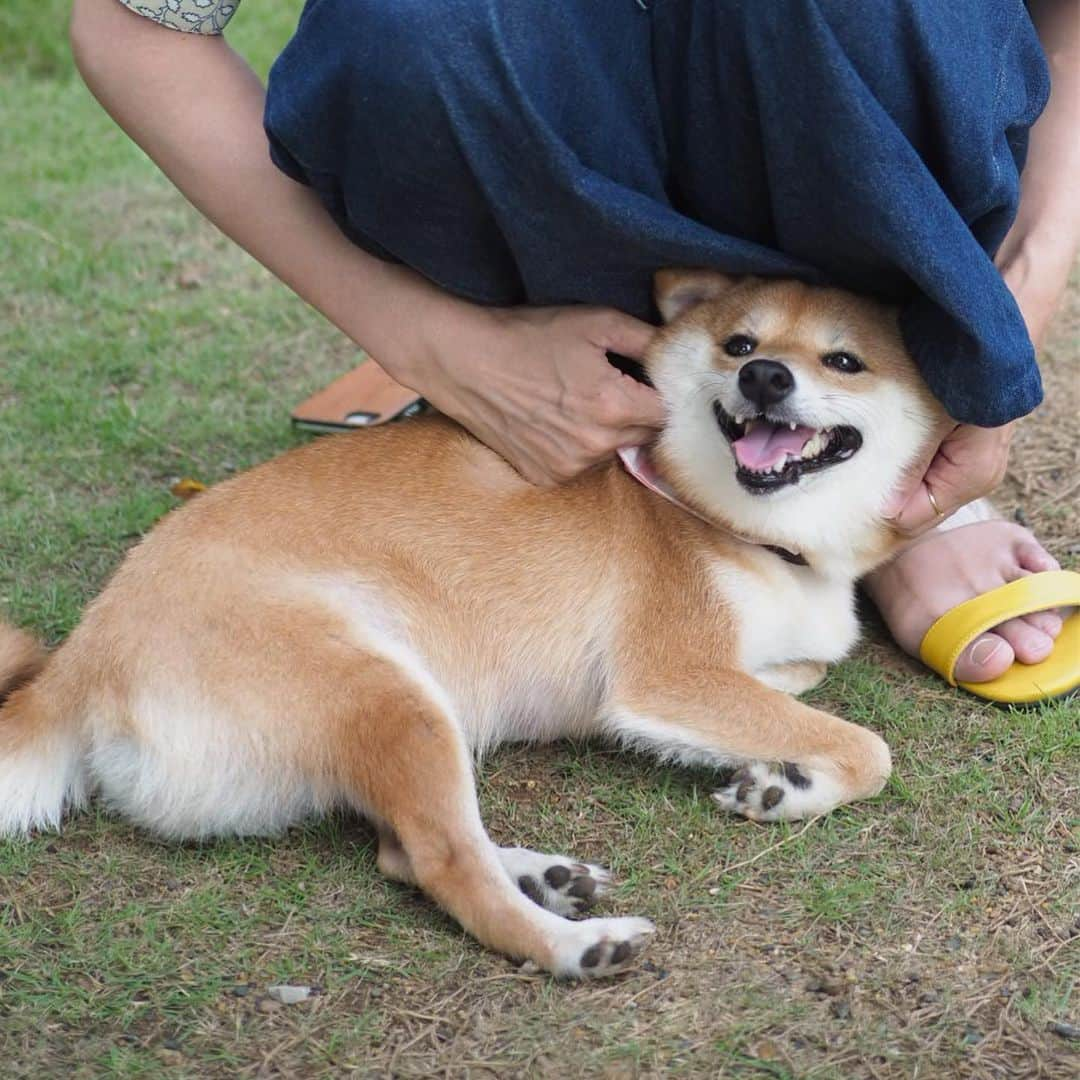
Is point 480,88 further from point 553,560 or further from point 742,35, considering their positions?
point 553,560

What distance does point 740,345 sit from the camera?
248 centimetres

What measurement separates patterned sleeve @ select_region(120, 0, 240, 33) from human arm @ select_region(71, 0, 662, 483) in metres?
0.02

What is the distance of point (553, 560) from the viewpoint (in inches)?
101

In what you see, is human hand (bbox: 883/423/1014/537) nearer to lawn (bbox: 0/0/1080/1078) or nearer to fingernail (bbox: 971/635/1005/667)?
fingernail (bbox: 971/635/1005/667)

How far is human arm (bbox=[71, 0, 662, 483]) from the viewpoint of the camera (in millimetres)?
2553

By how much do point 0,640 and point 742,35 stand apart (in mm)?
1626

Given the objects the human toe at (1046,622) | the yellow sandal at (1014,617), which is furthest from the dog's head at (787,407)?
the human toe at (1046,622)

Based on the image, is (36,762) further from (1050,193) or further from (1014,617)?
(1050,193)

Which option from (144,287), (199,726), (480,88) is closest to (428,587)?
(199,726)

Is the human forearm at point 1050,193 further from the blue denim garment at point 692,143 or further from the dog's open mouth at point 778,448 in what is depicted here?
the dog's open mouth at point 778,448

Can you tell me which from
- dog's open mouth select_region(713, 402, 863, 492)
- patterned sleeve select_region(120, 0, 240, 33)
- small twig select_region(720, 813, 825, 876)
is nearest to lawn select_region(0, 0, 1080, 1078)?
small twig select_region(720, 813, 825, 876)

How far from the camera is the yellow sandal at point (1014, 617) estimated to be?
258 cm

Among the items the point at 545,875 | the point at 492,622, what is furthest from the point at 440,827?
the point at 492,622

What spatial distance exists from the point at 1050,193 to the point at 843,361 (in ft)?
1.80
